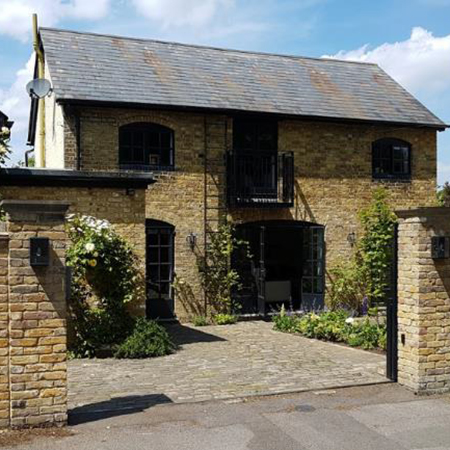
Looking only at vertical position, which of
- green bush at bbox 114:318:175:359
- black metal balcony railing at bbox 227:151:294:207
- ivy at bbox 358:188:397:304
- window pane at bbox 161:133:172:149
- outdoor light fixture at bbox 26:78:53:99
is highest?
outdoor light fixture at bbox 26:78:53:99

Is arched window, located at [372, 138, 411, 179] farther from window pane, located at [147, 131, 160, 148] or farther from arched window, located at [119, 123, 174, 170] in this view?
window pane, located at [147, 131, 160, 148]

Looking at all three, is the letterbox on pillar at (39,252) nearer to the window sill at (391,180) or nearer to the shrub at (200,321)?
the shrub at (200,321)

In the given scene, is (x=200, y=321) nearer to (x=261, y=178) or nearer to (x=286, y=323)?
(x=286, y=323)

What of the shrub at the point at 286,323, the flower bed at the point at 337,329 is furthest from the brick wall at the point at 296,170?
the flower bed at the point at 337,329

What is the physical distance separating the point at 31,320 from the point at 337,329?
703 cm

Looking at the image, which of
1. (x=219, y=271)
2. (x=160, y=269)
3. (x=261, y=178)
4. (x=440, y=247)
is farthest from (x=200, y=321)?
(x=440, y=247)

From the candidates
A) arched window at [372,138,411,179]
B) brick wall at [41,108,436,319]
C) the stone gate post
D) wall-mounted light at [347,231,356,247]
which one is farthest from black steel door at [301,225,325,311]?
the stone gate post

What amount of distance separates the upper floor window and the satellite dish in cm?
464

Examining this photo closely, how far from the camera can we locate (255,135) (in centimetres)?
1511

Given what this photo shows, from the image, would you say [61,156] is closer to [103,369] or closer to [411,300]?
[103,369]

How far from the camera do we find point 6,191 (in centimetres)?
1010

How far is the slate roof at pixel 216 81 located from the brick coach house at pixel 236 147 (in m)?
0.05

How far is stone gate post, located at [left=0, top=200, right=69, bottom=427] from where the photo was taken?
582 cm

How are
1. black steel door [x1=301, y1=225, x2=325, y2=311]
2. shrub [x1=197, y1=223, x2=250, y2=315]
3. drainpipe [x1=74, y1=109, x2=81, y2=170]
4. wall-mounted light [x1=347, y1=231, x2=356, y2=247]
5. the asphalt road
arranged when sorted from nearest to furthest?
the asphalt road < drainpipe [x1=74, y1=109, x2=81, y2=170] < shrub [x1=197, y1=223, x2=250, y2=315] < black steel door [x1=301, y1=225, x2=325, y2=311] < wall-mounted light [x1=347, y1=231, x2=356, y2=247]
